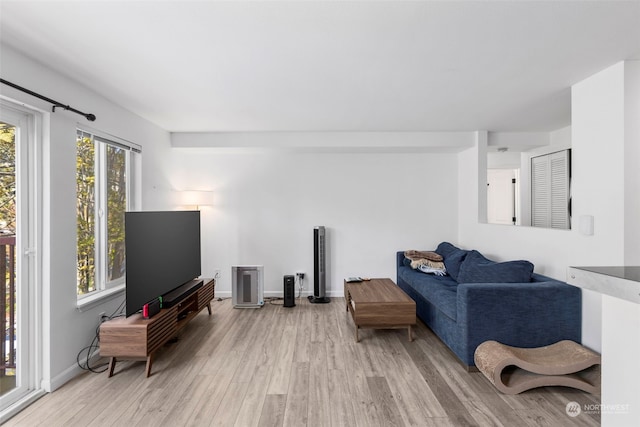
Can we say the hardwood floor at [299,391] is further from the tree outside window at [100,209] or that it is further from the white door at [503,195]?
the white door at [503,195]

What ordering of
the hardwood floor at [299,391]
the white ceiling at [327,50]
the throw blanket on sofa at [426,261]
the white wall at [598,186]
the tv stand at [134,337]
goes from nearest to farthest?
the white ceiling at [327,50], the hardwood floor at [299,391], the white wall at [598,186], the tv stand at [134,337], the throw blanket on sofa at [426,261]

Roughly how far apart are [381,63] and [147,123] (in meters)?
2.90

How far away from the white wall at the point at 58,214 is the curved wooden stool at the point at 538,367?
3267 mm

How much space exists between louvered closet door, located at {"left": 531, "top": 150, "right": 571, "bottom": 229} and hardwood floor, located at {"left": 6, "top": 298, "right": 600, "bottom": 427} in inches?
110

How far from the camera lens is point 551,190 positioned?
4297 mm

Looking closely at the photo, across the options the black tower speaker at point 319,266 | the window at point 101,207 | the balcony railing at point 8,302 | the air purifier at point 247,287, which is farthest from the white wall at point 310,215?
the balcony railing at point 8,302

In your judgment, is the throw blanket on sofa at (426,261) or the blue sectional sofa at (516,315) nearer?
the blue sectional sofa at (516,315)

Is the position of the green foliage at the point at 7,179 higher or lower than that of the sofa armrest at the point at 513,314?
higher

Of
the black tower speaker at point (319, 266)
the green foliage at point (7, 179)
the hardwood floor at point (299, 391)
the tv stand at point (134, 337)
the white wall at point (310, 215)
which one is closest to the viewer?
the hardwood floor at point (299, 391)

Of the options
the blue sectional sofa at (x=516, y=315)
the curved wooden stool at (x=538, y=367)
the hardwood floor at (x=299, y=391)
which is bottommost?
the hardwood floor at (x=299, y=391)

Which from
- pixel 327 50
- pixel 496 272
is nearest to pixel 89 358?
pixel 327 50

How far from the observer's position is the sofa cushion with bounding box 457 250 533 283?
261 centimetres

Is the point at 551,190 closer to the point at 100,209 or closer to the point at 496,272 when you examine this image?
the point at 496,272

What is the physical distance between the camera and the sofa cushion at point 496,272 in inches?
103
